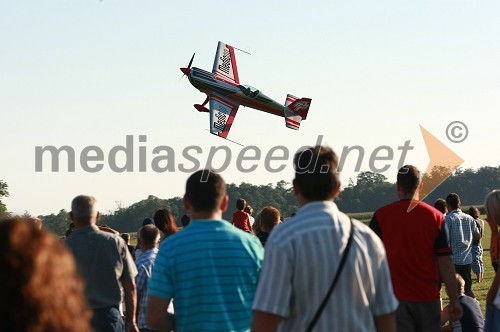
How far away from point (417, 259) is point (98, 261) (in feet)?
8.44

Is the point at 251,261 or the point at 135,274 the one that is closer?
the point at 251,261

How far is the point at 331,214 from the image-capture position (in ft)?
13.9

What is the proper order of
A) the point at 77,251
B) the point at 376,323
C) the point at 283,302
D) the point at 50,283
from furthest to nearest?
the point at 77,251 → the point at 376,323 → the point at 283,302 → the point at 50,283

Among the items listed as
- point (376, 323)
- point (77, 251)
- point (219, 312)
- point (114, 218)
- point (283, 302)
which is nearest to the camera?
point (283, 302)

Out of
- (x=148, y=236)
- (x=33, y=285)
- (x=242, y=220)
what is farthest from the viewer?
(x=242, y=220)

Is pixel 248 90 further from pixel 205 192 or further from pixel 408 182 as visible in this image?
pixel 205 192

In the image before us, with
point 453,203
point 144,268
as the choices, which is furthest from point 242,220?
point 144,268

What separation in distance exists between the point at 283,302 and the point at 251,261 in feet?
3.01

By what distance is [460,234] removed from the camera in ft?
46.3

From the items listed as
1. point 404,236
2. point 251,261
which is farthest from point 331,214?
point 404,236

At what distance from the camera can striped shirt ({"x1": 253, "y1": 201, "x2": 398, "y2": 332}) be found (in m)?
4.12

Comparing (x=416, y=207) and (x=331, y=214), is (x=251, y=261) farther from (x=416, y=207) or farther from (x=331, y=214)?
(x=416, y=207)

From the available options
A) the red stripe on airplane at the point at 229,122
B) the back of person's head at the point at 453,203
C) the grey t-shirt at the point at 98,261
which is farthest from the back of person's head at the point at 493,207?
the red stripe on airplane at the point at 229,122

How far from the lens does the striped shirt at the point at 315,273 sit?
412 cm
